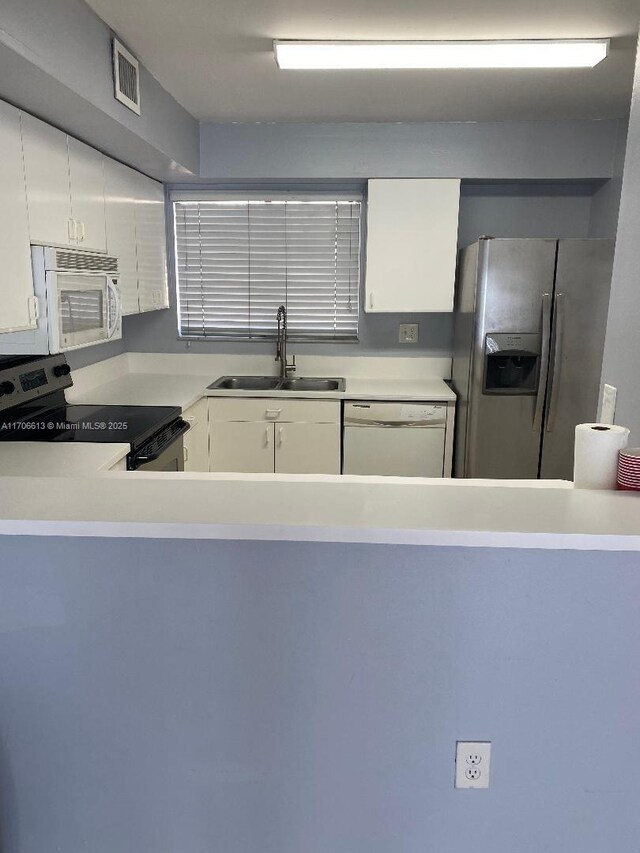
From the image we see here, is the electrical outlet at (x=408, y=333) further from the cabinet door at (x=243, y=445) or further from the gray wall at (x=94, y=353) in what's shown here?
the gray wall at (x=94, y=353)

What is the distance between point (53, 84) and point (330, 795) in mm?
2134

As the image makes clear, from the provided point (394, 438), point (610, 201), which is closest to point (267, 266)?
point (394, 438)

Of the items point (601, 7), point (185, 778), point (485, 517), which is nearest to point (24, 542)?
point (185, 778)

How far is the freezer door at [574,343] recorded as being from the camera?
10.7 feet

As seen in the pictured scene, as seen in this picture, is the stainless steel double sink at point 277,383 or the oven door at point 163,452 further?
the stainless steel double sink at point 277,383

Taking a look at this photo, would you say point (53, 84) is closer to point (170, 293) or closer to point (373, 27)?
point (373, 27)

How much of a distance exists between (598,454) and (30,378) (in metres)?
2.32

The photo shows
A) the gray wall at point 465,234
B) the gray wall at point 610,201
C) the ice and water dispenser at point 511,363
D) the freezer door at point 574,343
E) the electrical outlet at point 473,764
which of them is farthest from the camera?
the gray wall at point 465,234

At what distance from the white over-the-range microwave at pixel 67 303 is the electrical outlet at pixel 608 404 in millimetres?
1915

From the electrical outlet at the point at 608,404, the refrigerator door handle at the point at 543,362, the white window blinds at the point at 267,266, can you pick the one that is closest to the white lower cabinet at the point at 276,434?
the white window blinds at the point at 267,266

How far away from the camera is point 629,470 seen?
1.30m

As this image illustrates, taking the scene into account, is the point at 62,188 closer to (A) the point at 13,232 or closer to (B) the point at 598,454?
(A) the point at 13,232

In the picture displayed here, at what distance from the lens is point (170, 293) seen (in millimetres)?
4309

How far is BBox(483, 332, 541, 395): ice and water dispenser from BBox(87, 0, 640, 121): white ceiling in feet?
3.91
